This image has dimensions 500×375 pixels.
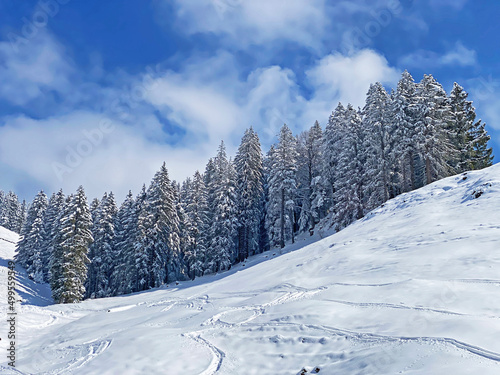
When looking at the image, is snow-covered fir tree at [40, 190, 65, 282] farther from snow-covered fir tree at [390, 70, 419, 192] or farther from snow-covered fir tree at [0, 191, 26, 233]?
snow-covered fir tree at [390, 70, 419, 192]

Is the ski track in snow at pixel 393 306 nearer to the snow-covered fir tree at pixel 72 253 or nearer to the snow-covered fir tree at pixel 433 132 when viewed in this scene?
the snow-covered fir tree at pixel 433 132

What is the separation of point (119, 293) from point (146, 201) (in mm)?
12275

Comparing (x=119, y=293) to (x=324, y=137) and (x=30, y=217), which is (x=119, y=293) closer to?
(x=30, y=217)

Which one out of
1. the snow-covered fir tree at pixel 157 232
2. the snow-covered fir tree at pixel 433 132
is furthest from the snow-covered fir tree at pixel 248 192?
the snow-covered fir tree at pixel 433 132

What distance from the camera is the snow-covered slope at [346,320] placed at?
6.37 metres

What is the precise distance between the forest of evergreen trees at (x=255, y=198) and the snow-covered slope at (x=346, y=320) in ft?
58.0

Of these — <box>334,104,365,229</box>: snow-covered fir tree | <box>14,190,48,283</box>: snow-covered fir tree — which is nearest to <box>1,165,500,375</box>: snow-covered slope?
<box>334,104,365,229</box>: snow-covered fir tree

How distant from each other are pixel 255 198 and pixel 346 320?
3895 centimetres

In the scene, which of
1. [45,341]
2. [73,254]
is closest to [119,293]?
[73,254]

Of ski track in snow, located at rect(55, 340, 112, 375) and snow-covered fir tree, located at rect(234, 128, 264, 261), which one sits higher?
snow-covered fir tree, located at rect(234, 128, 264, 261)

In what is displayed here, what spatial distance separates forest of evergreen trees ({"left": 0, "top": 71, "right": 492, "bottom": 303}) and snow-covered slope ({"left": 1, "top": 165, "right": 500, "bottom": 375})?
1769 centimetres

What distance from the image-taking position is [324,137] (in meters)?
43.4

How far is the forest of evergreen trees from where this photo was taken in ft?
111

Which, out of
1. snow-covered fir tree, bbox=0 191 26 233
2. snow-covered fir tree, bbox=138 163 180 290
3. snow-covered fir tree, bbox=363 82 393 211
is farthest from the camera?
snow-covered fir tree, bbox=0 191 26 233
